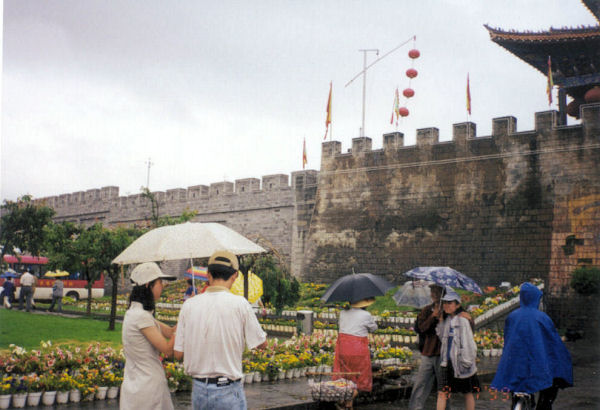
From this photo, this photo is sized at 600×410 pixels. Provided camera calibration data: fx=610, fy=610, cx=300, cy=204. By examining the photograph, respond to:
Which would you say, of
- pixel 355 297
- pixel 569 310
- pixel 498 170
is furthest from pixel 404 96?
pixel 355 297

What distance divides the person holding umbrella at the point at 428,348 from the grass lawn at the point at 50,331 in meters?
7.48

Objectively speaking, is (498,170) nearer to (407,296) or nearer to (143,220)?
(407,296)

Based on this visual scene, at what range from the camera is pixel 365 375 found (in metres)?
6.88

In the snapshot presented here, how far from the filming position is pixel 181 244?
18.7 ft

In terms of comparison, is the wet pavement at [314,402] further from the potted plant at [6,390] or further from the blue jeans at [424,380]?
the blue jeans at [424,380]

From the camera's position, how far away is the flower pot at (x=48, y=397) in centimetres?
725

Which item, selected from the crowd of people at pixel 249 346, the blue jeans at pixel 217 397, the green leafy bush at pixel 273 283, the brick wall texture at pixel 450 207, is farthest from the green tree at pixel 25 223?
the blue jeans at pixel 217 397

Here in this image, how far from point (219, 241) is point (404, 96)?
21172mm

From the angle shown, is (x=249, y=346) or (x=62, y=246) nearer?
(x=249, y=346)

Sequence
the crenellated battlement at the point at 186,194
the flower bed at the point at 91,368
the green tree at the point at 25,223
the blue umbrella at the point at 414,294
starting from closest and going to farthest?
the flower bed at the point at 91,368
the blue umbrella at the point at 414,294
the green tree at the point at 25,223
the crenellated battlement at the point at 186,194

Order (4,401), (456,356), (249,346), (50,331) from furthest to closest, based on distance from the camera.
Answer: (50,331) → (4,401) → (456,356) → (249,346)

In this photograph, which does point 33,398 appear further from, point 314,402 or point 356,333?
point 356,333

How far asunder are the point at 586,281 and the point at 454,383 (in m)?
13.4

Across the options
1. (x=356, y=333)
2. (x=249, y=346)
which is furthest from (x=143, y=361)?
(x=356, y=333)
